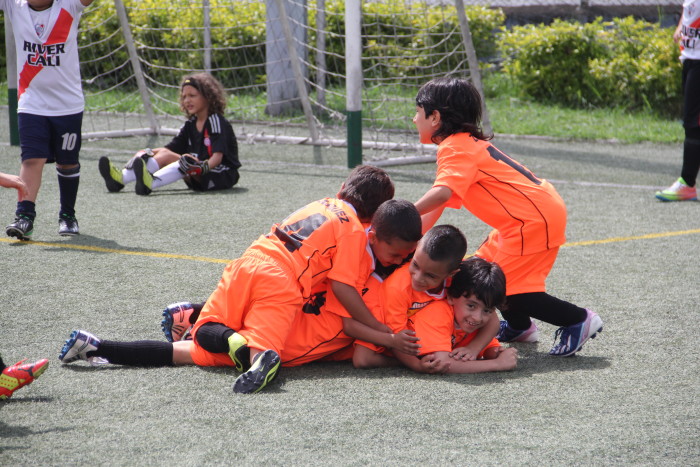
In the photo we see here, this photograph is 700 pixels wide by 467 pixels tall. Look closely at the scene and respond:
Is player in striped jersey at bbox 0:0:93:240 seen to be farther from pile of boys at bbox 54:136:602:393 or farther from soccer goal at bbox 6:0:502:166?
soccer goal at bbox 6:0:502:166

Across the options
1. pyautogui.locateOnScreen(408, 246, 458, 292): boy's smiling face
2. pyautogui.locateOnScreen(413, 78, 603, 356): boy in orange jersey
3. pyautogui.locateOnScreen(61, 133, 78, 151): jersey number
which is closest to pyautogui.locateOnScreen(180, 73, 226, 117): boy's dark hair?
pyautogui.locateOnScreen(61, 133, 78, 151): jersey number

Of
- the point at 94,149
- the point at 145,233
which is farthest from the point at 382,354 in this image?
the point at 94,149

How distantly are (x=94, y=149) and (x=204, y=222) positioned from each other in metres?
3.61

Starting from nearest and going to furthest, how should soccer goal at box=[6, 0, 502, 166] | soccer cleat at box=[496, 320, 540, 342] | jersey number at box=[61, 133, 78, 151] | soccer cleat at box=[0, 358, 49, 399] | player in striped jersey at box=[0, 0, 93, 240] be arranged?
soccer cleat at box=[0, 358, 49, 399] → soccer cleat at box=[496, 320, 540, 342] → player in striped jersey at box=[0, 0, 93, 240] → jersey number at box=[61, 133, 78, 151] → soccer goal at box=[6, 0, 502, 166]

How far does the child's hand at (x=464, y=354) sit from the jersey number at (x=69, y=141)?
127 inches

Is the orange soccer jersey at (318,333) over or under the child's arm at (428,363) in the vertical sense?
over

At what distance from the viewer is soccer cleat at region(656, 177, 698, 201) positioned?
6.80 meters

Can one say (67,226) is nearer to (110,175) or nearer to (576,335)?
(110,175)

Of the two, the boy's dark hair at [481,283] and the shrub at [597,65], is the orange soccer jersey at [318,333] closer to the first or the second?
the boy's dark hair at [481,283]

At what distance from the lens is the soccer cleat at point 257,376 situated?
3.12 m

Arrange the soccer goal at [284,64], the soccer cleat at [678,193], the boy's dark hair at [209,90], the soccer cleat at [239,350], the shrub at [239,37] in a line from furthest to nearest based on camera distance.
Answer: the shrub at [239,37] < the soccer goal at [284,64] < the boy's dark hair at [209,90] < the soccer cleat at [678,193] < the soccer cleat at [239,350]

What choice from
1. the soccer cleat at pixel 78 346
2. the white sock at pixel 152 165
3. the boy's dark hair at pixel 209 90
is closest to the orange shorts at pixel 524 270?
the soccer cleat at pixel 78 346

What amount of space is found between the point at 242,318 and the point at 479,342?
935mm

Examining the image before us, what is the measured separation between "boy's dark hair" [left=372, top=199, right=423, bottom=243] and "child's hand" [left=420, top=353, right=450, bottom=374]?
0.45 meters
